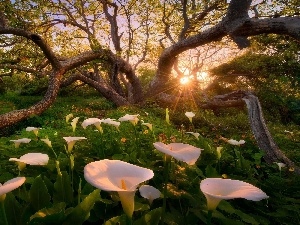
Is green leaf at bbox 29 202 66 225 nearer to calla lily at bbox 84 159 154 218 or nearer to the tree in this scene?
calla lily at bbox 84 159 154 218

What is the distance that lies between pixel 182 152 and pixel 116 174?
12.9 inches

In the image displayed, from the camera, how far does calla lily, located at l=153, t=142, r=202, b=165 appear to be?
1.19 meters

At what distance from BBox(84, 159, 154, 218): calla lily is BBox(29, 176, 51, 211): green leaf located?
21.7 inches

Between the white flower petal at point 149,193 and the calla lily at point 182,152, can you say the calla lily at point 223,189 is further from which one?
the white flower petal at point 149,193

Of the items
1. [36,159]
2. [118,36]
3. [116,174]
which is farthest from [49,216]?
[118,36]

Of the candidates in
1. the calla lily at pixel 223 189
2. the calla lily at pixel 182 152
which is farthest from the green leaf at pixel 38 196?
the calla lily at pixel 223 189

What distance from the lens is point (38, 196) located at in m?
1.51

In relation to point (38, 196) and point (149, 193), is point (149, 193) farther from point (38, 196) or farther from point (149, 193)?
point (38, 196)

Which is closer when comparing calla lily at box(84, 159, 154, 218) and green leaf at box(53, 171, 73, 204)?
calla lily at box(84, 159, 154, 218)

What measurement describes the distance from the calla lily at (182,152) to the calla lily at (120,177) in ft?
0.40

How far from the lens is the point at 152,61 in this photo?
20.4m

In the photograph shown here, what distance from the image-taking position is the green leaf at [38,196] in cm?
150

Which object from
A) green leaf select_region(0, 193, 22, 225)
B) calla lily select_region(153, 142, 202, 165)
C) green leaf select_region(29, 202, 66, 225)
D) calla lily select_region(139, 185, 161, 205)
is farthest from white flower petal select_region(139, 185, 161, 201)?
green leaf select_region(0, 193, 22, 225)

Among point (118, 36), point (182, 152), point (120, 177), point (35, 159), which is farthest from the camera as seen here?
point (118, 36)
